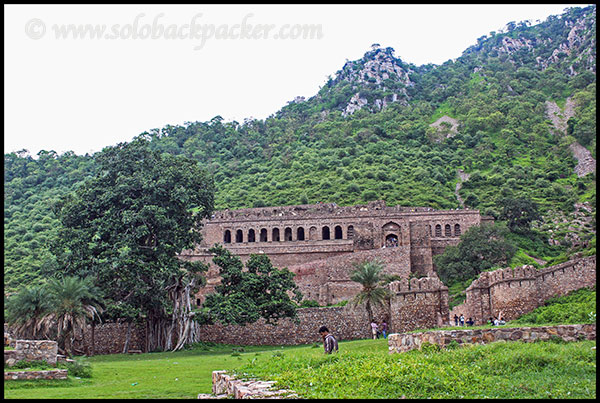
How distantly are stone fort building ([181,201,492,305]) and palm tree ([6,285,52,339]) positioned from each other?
74.3 ft

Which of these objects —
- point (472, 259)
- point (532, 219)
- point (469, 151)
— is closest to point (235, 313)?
point (472, 259)

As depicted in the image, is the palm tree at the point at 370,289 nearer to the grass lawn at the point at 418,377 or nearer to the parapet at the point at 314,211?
the grass lawn at the point at 418,377

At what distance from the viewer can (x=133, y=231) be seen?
34.2 m

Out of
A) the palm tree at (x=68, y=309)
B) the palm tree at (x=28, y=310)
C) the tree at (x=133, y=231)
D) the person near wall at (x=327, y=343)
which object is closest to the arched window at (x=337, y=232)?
the tree at (x=133, y=231)

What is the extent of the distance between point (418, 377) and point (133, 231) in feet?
83.5

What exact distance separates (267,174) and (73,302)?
69647 millimetres

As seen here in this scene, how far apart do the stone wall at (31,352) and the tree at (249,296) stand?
15341mm

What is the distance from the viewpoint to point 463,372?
1168cm

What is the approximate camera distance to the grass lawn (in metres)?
10.7

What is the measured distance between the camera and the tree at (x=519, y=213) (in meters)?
61.8

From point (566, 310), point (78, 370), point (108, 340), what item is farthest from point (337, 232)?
point (78, 370)

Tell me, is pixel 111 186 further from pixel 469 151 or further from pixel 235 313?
pixel 469 151

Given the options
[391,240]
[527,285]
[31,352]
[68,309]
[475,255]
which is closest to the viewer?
[31,352]

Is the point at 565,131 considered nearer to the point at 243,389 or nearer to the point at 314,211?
the point at 314,211
